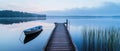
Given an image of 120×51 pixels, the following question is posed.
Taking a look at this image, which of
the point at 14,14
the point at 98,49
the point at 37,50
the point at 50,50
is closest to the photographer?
the point at 50,50

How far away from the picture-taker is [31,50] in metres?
13.6

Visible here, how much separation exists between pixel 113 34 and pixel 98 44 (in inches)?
48.1

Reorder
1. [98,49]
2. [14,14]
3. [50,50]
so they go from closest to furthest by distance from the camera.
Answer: [50,50] < [98,49] < [14,14]

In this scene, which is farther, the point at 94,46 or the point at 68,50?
the point at 94,46

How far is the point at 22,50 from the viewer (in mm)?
13766

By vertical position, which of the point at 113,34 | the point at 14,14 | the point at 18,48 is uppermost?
the point at 113,34

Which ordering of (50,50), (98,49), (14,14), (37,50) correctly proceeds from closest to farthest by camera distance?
(50,50) < (98,49) < (37,50) < (14,14)

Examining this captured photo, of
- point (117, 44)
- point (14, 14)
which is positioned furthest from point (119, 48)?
point (14, 14)

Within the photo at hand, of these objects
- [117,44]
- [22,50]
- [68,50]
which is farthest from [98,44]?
[22,50]

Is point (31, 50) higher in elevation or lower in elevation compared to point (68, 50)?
lower

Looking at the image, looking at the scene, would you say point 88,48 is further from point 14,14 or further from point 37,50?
point 14,14

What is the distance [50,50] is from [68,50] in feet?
3.10

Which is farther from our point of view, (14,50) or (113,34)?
(14,50)

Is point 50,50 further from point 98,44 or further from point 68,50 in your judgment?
point 98,44
